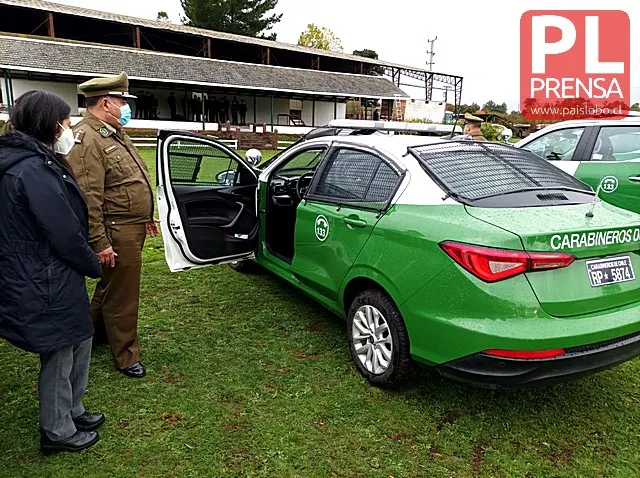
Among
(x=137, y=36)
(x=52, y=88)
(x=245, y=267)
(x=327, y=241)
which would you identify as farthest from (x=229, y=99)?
(x=327, y=241)

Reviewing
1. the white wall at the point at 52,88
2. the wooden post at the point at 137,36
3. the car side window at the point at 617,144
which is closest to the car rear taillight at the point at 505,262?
the car side window at the point at 617,144

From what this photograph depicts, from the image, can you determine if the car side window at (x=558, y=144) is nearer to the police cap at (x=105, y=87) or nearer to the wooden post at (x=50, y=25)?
the police cap at (x=105, y=87)

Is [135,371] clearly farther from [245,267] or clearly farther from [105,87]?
[245,267]

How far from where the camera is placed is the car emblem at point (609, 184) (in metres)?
5.20

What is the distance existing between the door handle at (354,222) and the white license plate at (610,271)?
4.09ft

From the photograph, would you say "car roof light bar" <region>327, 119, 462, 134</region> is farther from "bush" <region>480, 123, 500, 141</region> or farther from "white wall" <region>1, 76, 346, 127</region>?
"bush" <region>480, 123, 500, 141</region>

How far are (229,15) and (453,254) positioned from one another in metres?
48.7

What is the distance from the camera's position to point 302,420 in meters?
2.76

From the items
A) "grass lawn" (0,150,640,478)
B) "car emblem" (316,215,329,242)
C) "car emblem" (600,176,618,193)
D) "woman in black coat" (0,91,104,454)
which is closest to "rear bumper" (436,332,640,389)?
"grass lawn" (0,150,640,478)

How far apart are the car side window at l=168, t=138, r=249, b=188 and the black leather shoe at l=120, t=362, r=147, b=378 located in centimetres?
140

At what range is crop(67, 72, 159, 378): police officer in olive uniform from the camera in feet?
9.25

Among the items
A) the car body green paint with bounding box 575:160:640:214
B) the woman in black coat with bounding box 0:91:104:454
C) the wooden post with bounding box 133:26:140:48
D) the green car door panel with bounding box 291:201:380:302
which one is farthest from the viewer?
the wooden post with bounding box 133:26:140:48

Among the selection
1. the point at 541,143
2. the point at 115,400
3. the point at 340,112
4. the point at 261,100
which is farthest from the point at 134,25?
the point at 115,400

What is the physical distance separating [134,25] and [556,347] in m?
32.5
